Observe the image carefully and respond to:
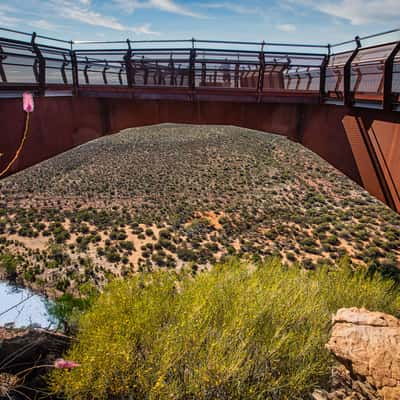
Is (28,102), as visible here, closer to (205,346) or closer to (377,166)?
(205,346)

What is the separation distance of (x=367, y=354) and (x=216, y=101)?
9714 mm

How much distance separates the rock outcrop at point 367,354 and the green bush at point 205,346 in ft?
2.42

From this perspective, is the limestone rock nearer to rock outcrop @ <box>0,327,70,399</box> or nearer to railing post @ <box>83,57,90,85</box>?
rock outcrop @ <box>0,327,70,399</box>

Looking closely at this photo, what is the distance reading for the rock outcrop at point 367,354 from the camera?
21.7ft

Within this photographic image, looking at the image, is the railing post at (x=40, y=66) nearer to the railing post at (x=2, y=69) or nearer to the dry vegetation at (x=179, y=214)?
the railing post at (x=2, y=69)

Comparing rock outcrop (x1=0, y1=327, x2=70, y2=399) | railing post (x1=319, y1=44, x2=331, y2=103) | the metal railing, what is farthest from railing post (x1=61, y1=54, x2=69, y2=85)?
railing post (x1=319, y1=44, x2=331, y2=103)

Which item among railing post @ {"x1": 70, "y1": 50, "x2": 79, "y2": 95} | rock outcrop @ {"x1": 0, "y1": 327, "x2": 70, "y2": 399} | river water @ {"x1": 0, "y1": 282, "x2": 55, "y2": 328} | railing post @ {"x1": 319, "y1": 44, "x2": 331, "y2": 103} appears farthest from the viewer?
river water @ {"x1": 0, "y1": 282, "x2": 55, "y2": 328}

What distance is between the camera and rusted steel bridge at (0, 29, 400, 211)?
8047 millimetres

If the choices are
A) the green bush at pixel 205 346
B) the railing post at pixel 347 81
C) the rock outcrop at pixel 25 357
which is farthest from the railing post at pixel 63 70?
the railing post at pixel 347 81

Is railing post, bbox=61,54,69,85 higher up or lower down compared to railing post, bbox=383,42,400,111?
higher up

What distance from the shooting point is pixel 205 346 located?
8.66 meters

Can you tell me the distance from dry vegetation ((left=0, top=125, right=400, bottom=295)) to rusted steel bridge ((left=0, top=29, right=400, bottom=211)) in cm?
2142

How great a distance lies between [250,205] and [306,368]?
44.5 m

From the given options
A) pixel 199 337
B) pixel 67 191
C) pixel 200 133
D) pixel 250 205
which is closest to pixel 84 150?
pixel 67 191
